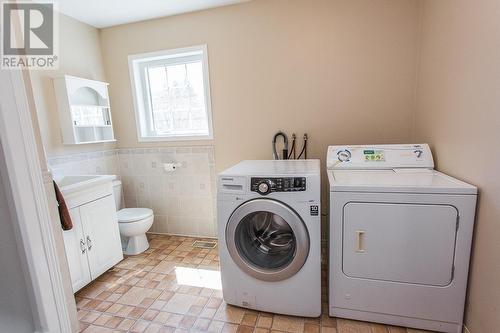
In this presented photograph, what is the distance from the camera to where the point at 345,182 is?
151 centimetres

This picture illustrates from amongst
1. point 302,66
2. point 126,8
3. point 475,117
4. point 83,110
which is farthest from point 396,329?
point 126,8

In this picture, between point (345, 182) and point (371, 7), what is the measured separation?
1531 millimetres

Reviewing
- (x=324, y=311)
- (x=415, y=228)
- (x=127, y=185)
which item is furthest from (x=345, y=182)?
(x=127, y=185)

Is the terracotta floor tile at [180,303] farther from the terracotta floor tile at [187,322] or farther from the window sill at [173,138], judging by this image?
the window sill at [173,138]

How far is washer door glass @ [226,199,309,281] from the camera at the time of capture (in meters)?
1.49

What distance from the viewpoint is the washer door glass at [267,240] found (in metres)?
1.49

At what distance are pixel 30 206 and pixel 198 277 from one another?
132 cm

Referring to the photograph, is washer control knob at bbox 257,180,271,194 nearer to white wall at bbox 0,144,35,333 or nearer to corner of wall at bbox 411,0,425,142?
white wall at bbox 0,144,35,333

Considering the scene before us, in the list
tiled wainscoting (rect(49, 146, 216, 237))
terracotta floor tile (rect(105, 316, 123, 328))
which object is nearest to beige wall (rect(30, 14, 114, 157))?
tiled wainscoting (rect(49, 146, 216, 237))

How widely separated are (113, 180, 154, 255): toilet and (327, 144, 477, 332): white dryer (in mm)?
1750

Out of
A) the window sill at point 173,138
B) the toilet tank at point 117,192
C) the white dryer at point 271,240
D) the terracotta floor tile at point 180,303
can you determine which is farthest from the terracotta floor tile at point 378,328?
the toilet tank at point 117,192

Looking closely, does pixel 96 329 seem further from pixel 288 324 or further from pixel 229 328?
pixel 288 324

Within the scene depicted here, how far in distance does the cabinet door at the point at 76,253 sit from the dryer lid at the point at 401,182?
5.86 ft

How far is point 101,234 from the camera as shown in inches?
81.2
